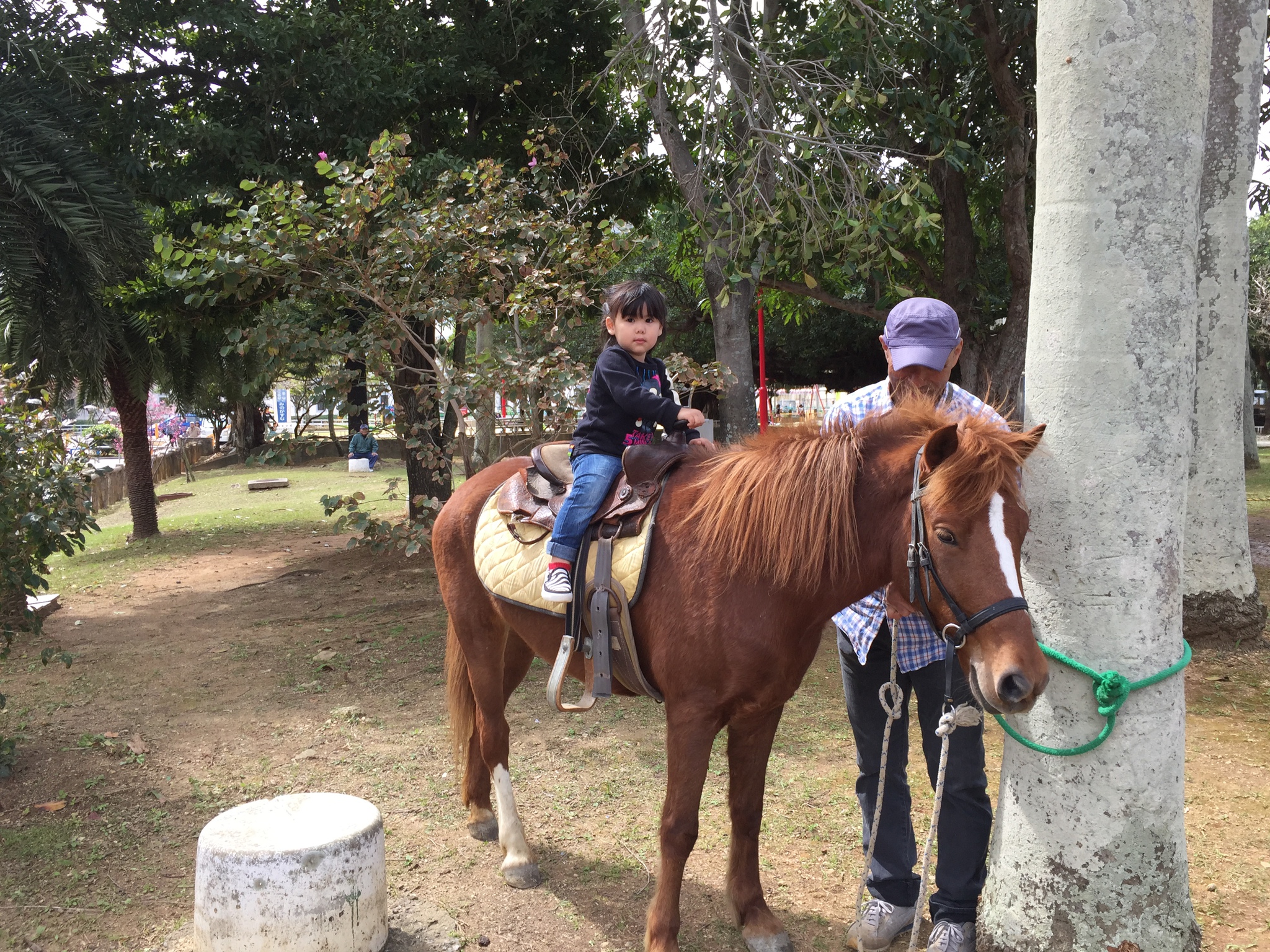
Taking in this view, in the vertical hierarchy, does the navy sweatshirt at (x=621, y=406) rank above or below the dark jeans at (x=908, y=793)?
above

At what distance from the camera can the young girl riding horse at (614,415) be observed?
312 cm

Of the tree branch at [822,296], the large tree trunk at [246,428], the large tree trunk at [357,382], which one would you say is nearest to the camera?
the large tree trunk at [357,382]

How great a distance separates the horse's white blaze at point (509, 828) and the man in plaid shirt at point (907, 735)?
1.36 m

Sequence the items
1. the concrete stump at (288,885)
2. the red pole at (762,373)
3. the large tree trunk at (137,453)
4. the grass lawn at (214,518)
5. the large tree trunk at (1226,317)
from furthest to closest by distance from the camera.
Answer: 1. the large tree trunk at (137,453)
2. the red pole at (762,373)
3. the grass lawn at (214,518)
4. the large tree trunk at (1226,317)
5. the concrete stump at (288,885)

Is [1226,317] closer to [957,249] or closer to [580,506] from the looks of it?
[957,249]

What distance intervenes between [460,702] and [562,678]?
118cm

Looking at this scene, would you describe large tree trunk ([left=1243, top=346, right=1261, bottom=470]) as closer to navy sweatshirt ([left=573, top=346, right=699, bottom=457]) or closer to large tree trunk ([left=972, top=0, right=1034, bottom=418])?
large tree trunk ([left=972, top=0, right=1034, bottom=418])

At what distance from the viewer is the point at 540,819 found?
423cm

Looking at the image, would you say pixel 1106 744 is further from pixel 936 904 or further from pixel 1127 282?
pixel 1127 282

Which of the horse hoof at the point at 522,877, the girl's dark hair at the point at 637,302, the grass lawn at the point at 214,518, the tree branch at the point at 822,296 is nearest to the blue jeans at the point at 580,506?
the girl's dark hair at the point at 637,302

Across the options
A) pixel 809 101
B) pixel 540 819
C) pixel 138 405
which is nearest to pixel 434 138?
pixel 809 101

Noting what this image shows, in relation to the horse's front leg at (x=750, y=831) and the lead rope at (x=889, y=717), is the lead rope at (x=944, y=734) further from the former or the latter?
the horse's front leg at (x=750, y=831)

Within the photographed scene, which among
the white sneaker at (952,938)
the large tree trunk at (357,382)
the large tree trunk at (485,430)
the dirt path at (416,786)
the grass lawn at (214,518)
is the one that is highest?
the large tree trunk at (357,382)

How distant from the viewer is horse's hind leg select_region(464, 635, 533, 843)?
13.4 ft
